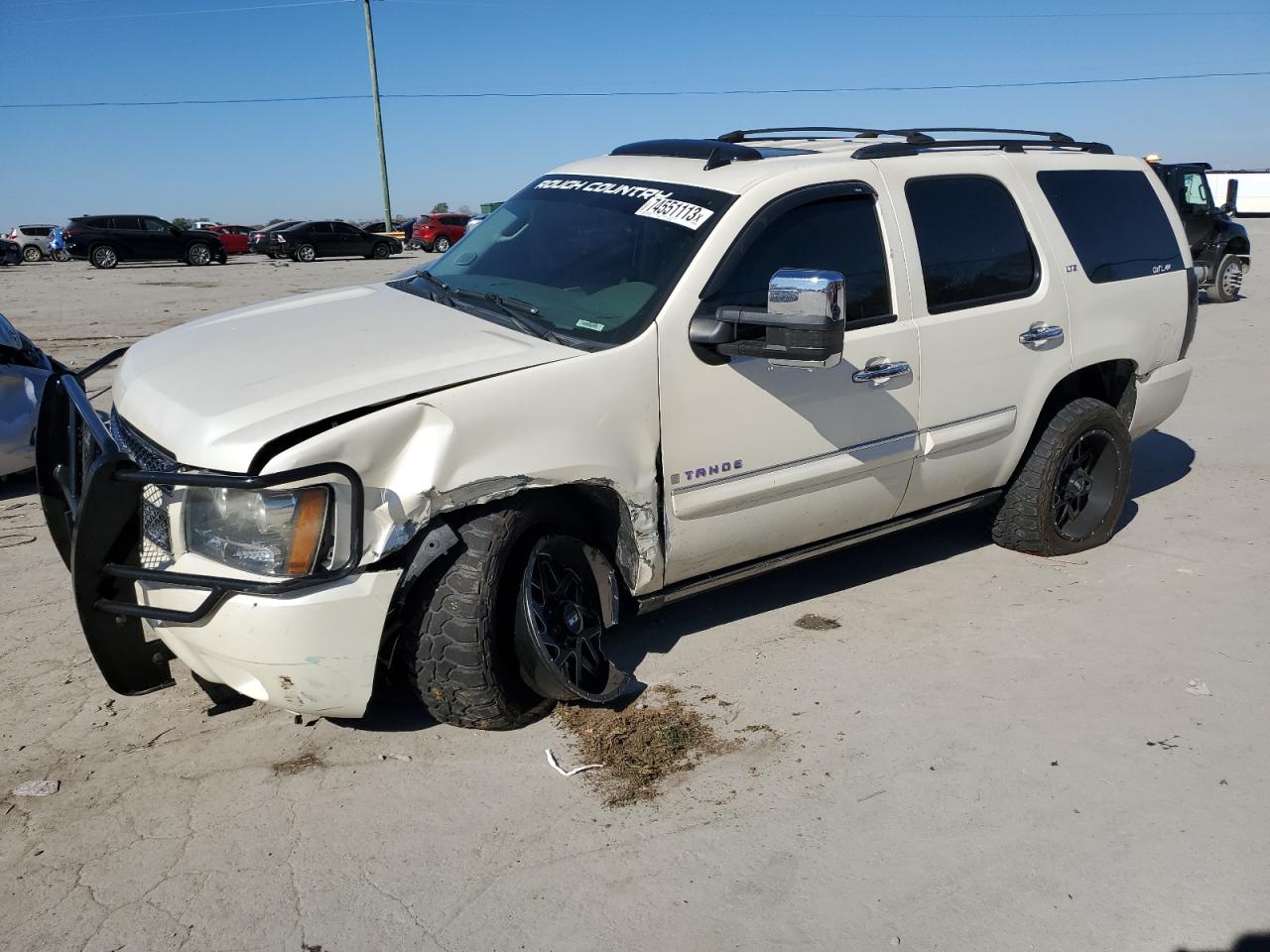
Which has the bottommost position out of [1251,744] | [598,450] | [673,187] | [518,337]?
[1251,744]

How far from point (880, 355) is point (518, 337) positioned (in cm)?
146

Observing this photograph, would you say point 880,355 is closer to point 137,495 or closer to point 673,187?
point 673,187

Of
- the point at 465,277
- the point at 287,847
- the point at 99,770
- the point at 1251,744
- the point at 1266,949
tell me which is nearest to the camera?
the point at 1266,949

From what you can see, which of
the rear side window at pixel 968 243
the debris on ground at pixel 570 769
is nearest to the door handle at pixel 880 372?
the rear side window at pixel 968 243

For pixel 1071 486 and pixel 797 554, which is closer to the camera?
pixel 797 554

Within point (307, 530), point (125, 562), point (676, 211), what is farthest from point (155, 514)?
point (676, 211)

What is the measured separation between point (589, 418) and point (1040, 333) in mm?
2423

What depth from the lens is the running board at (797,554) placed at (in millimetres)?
4121

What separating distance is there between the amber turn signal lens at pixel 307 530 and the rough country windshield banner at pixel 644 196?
1734mm

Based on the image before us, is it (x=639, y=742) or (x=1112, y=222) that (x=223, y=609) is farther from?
(x=1112, y=222)

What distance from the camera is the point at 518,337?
12.5ft

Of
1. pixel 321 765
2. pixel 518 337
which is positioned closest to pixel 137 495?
pixel 321 765

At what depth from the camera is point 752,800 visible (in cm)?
342

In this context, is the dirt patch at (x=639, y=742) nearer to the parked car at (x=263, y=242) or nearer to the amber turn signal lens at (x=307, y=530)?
the amber turn signal lens at (x=307, y=530)
